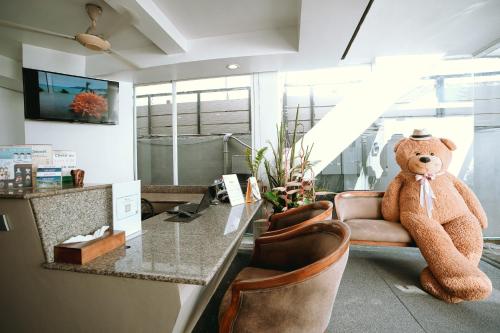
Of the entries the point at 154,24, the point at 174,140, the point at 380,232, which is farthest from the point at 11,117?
the point at 380,232

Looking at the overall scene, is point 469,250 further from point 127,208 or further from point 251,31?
point 251,31

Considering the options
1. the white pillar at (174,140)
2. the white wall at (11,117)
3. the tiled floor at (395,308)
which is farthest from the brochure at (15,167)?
the white wall at (11,117)

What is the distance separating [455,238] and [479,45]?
231 cm

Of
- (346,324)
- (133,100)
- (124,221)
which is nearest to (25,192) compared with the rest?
(124,221)

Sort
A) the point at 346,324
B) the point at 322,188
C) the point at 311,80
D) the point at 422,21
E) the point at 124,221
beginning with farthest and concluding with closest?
1. the point at 311,80
2. the point at 322,188
3. the point at 422,21
4. the point at 346,324
5. the point at 124,221

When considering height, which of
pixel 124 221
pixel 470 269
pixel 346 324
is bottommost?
pixel 346 324

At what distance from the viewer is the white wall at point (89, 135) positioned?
2797mm

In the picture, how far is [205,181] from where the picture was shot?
3.34 meters

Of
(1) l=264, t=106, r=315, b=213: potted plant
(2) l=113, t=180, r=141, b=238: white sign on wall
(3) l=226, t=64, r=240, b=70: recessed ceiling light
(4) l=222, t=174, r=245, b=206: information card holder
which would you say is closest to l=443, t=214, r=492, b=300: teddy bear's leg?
(1) l=264, t=106, r=315, b=213: potted plant

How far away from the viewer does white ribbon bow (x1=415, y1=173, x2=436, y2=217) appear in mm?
2010

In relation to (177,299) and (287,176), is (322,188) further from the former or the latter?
(177,299)

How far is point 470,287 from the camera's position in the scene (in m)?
1.47

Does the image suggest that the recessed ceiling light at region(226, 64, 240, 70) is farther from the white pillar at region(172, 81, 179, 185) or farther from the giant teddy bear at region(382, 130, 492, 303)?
the giant teddy bear at region(382, 130, 492, 303)

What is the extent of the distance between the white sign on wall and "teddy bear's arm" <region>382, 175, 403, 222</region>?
2372 mm
